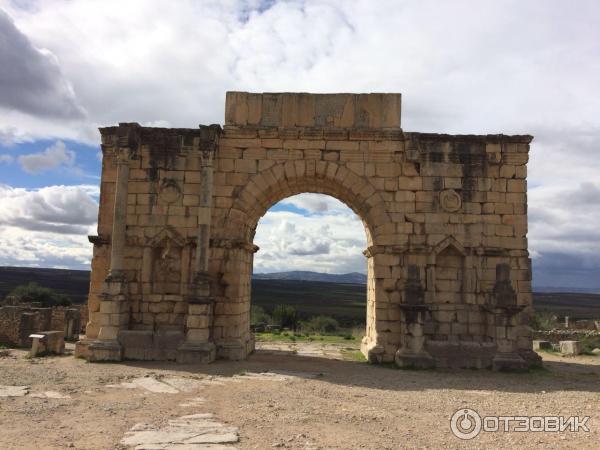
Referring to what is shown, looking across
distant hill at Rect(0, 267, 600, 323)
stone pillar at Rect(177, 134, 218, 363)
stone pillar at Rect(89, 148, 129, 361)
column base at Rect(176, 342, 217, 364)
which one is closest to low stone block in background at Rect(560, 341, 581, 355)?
stone pillar at Rect(177, 134, 218, 363)

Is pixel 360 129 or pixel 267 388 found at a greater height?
pixel 360 129

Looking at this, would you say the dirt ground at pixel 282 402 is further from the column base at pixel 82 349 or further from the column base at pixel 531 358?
the column base at pixel 531 358

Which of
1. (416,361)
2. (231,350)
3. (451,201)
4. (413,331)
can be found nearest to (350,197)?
(451,201)

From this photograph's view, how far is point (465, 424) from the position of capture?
20.0 ft

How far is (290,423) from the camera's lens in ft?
19.5

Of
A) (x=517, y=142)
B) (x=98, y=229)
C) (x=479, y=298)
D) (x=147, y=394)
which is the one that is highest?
(x=517, y=142)

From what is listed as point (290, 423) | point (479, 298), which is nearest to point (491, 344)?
point (479, 298)

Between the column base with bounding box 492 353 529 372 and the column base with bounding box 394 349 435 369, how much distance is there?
4.36 feet

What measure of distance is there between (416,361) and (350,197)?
4.03 meters

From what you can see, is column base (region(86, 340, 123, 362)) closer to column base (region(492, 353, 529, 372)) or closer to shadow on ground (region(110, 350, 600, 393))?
shadow on ground (region(110, 350, 600, 393))

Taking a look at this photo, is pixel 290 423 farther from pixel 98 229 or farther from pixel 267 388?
pixel 98 229

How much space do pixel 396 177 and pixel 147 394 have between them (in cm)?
714

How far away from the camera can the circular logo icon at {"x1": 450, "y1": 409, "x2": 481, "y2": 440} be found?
5.70m

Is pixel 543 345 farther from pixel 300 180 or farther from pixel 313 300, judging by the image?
pixel 313 300
